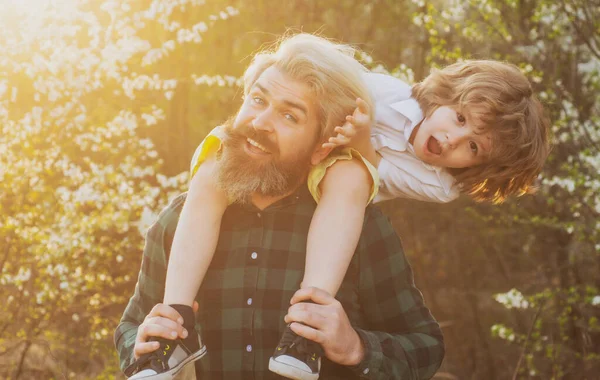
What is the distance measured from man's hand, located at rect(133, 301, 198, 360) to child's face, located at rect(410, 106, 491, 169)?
3.45 ft

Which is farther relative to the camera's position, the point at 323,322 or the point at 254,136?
the point at 254,136

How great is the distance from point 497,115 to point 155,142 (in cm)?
460

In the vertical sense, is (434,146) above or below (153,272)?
above

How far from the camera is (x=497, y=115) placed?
2.59 metres

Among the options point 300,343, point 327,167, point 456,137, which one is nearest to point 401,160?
point 456,137

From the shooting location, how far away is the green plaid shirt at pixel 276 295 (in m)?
2.16

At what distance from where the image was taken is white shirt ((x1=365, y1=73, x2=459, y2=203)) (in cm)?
261

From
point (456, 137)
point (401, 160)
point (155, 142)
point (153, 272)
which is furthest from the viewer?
point (155, 142)

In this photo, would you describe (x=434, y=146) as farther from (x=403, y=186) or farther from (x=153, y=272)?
(x=153, y=272)

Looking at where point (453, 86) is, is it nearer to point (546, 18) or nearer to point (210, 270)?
point (210, 270)

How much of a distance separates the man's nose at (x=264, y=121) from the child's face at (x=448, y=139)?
69 centimetres

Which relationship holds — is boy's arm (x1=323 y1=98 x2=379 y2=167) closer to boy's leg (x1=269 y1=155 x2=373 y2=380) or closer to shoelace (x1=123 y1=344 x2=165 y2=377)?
boy's leg (x1=269 y1=155 x2=373 y2=380)

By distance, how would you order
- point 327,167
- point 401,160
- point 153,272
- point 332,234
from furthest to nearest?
point 401,160
point 153,272
point 327,167
point 332,234

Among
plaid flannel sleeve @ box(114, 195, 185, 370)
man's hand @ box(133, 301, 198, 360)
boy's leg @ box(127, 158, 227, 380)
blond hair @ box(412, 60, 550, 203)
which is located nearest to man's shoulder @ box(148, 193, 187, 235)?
plaid flannel sleeve @ box(114, 195, 185, 370)
